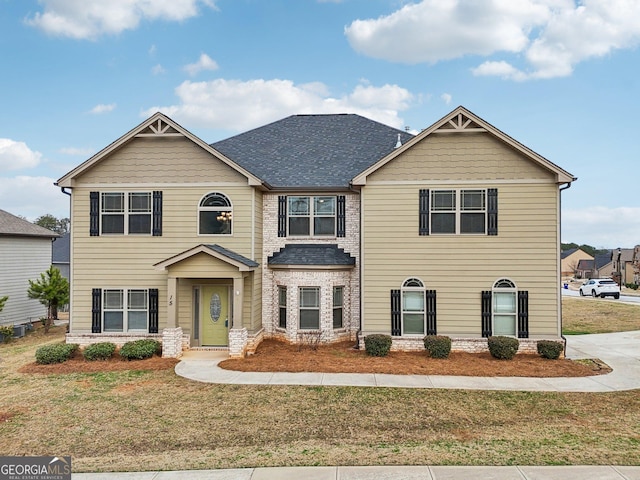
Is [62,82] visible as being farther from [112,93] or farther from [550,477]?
[550,477]

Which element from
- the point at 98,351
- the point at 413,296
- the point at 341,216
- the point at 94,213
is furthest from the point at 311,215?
the point at 98,351

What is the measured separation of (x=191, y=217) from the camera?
15.4 m

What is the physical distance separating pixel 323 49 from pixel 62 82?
14114mm

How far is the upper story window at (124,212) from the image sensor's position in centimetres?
1543

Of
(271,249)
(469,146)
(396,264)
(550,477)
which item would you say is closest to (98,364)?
(271,249)

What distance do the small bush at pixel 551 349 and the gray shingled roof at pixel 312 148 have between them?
8795 millimetres

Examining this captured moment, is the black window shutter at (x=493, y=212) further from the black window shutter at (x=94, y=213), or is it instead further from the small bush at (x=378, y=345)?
the black window shutter at (x=94, y=213)

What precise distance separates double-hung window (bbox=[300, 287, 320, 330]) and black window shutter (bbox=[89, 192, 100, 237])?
7.90m

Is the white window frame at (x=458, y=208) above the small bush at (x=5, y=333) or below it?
above

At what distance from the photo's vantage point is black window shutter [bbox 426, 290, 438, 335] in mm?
14805

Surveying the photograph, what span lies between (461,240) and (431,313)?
2.79 metres

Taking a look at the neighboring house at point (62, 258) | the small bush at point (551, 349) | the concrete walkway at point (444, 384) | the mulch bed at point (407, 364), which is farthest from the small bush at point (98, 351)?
the neighboring house at point (62, 258)

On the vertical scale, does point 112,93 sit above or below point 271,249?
above

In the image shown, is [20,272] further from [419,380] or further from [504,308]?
[504,308]
